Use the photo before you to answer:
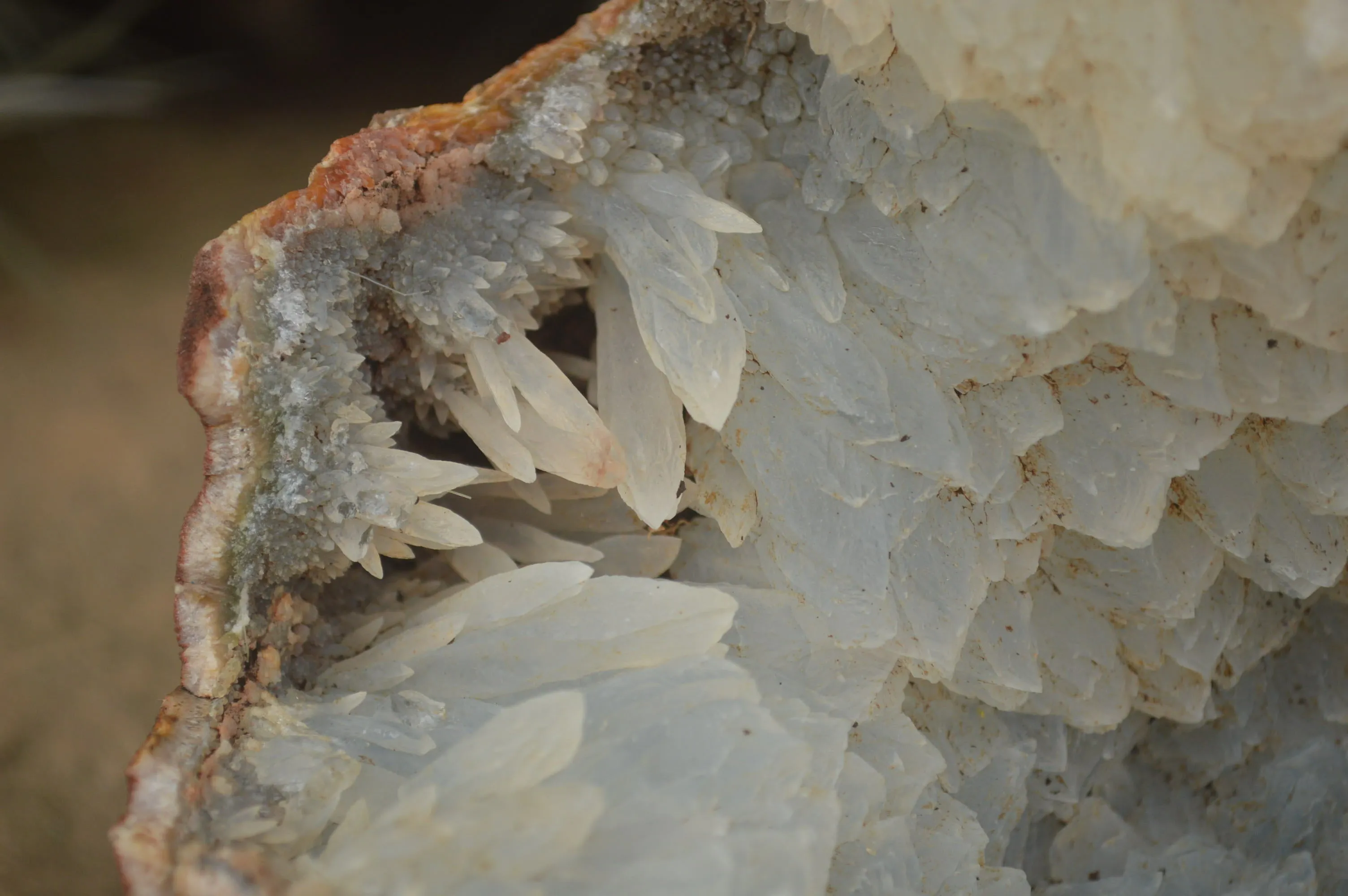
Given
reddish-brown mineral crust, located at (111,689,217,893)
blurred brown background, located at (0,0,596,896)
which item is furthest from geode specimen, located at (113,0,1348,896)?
blurred brown background, located at (0,0,596,896)

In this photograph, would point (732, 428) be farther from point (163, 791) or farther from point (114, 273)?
point (114, 273)

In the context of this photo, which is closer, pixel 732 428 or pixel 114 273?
pixel 732 428

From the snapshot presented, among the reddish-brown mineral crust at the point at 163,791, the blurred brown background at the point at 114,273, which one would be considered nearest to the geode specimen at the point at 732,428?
the reddish-brown mineral crust at the point at 163,791

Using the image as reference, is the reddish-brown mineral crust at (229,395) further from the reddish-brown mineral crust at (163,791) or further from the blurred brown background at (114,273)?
the blurred brown background at (114,273)

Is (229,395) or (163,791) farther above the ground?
(229,395)

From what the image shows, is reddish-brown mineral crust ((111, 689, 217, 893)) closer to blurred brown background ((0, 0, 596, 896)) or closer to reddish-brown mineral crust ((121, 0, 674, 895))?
reddish-brown mineral crust ((121, 0, 674, 895))

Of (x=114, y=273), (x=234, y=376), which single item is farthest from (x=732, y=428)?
(x=114, y=273)

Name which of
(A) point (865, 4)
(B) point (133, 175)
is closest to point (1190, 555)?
(A) point (865, 4)
